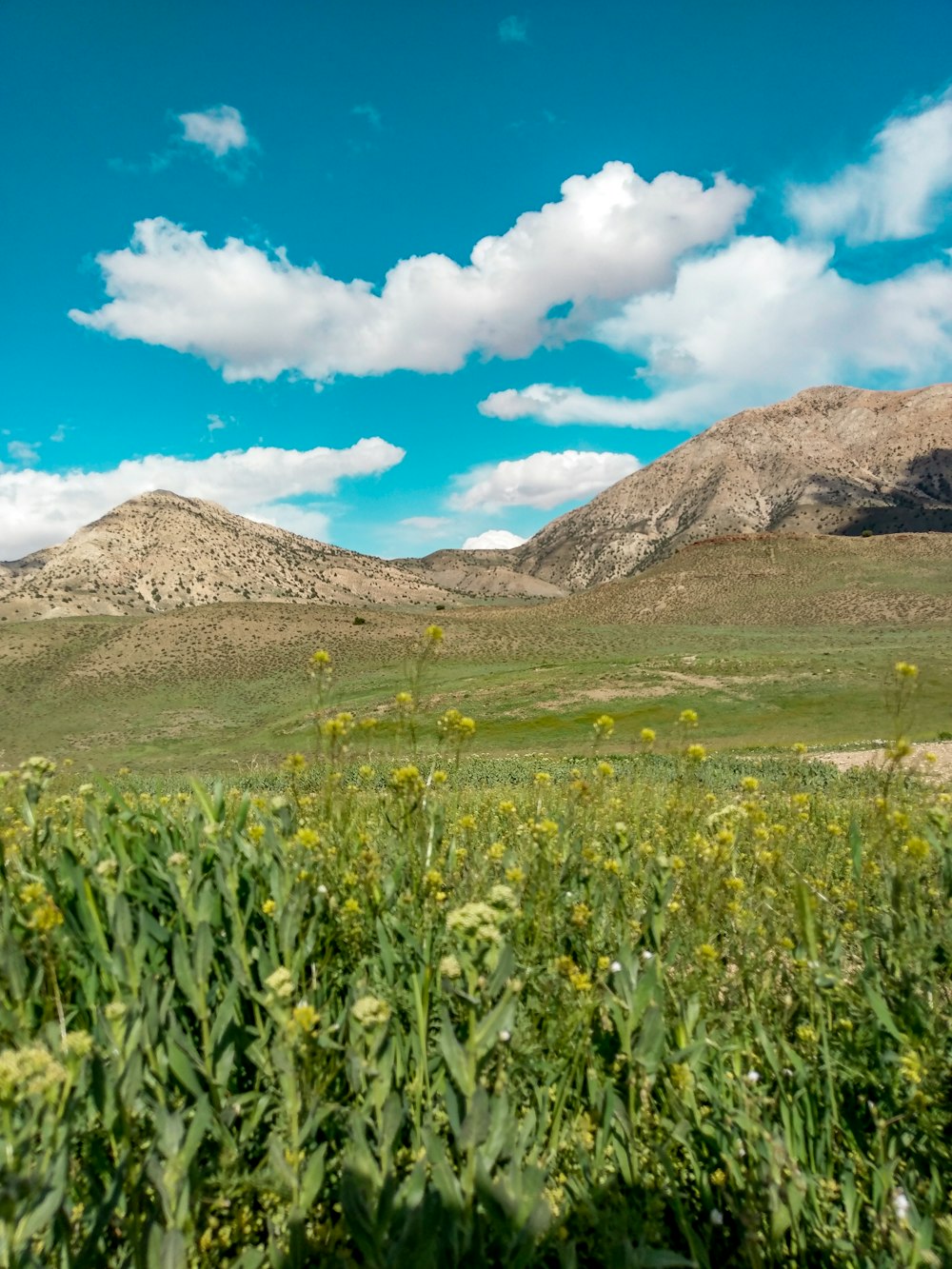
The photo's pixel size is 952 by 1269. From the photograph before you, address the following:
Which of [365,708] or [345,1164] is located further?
[365,708]

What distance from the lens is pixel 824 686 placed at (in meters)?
32.4

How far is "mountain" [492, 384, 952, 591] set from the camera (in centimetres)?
14925

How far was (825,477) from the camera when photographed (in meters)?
169

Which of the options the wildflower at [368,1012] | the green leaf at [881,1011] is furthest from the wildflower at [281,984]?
the green leaf at [881,1011]

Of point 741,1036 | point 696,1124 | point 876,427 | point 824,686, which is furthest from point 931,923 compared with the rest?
point 876,427

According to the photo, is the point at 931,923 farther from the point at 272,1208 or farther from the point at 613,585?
the point at 613,585

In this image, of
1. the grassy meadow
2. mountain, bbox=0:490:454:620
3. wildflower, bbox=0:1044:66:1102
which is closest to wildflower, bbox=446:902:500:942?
the grassy meadow

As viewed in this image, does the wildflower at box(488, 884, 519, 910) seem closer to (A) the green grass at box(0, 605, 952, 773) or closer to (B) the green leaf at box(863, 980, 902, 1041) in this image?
(B) the green leaf at box(863, 980, 902, 1041)

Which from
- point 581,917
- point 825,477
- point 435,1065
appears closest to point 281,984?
point 435,1065

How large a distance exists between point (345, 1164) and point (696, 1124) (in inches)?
44.8

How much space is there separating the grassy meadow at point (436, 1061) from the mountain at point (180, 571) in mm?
122334

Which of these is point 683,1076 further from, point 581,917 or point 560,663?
point 560,663

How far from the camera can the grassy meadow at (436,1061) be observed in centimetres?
156

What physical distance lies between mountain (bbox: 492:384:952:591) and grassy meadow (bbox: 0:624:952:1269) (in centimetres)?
15334
